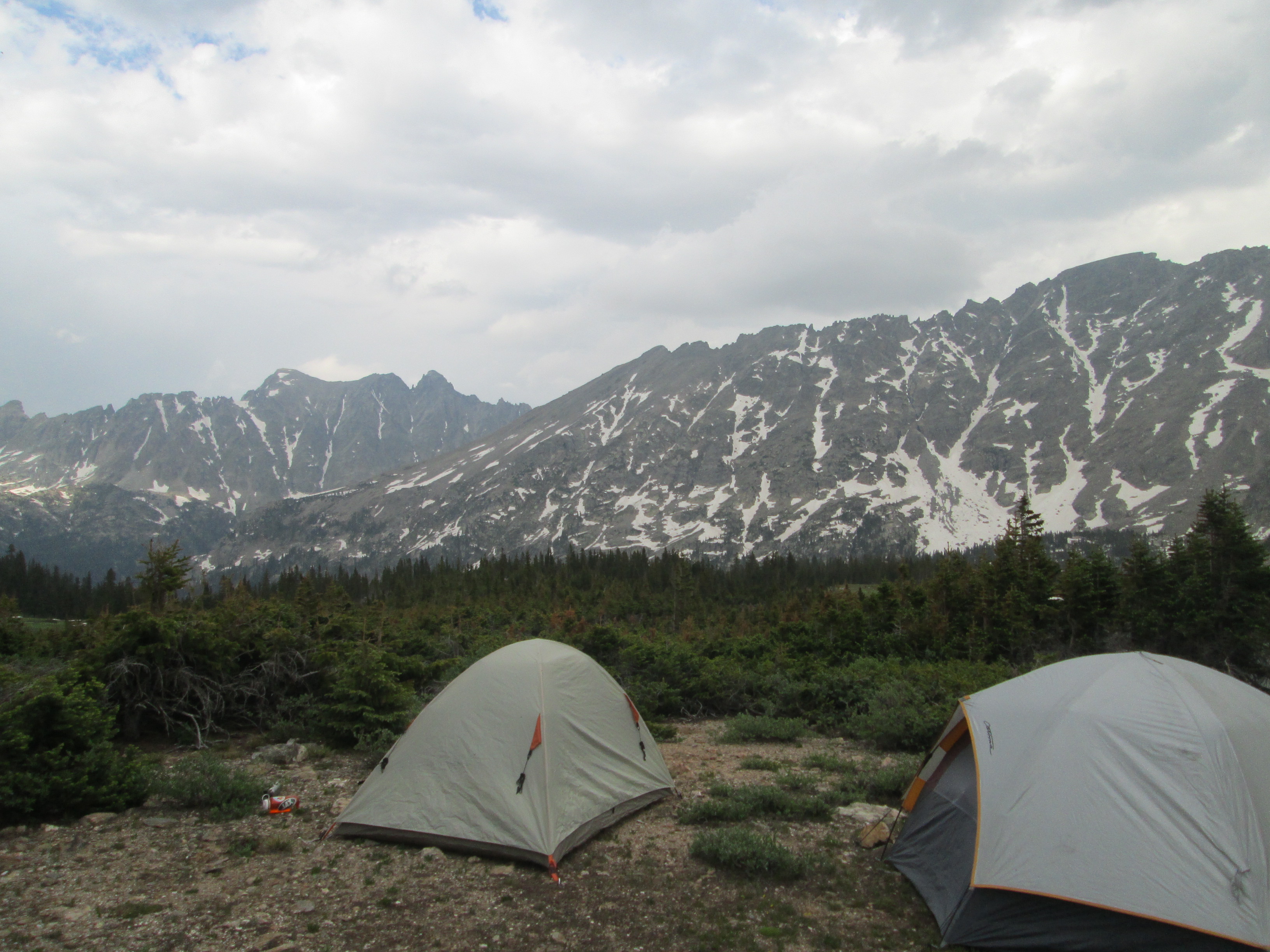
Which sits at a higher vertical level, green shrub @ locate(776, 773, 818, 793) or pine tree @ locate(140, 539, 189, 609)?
pine tree @ locate(140, 539, 189, 609)

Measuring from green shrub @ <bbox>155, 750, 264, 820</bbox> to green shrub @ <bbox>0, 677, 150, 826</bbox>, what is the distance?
37cm

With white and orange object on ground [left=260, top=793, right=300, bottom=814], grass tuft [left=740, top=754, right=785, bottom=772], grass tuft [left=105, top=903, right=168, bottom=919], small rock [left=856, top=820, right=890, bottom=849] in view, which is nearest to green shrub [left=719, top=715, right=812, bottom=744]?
grass tuft [left=740, top=754, right=785, bottom=772]

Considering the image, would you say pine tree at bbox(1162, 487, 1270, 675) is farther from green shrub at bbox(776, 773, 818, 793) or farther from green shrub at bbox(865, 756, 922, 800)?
green shrub at bbox(776, 773, 818, 793)

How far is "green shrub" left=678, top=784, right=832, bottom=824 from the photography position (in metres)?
10.1

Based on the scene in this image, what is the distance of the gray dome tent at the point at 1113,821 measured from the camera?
6.28m

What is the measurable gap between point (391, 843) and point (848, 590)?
27.7 m

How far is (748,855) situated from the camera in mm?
8414

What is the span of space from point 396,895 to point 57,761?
16.8ft

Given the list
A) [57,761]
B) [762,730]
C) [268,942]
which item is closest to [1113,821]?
[268,942]

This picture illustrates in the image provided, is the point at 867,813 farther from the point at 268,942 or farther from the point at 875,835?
the point at 268,942

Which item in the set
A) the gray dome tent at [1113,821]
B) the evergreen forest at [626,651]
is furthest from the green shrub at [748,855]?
the evergreen forest at [626,651]

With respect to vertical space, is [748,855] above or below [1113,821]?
below

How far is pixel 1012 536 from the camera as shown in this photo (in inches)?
1592

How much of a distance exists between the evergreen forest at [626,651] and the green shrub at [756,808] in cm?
486
